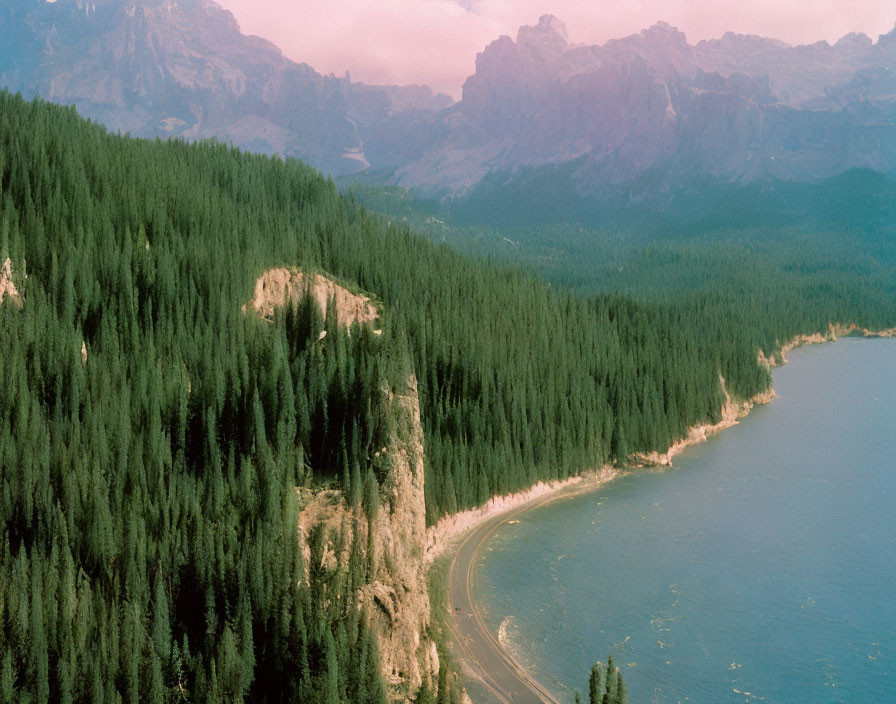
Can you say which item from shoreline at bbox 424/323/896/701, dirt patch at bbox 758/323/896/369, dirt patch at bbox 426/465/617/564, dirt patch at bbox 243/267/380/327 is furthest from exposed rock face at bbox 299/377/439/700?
dirt patch at bbox 758/323/896/369

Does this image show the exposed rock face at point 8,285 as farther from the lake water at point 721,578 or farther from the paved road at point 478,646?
the lake water at point 721,578

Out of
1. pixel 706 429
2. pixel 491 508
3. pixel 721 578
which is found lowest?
pixel 721 578

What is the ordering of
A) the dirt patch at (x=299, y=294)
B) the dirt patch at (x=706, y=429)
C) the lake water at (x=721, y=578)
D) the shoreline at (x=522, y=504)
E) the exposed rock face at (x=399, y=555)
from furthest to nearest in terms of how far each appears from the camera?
the dirt patch at (x=706, y=429) → the dirt patch at (x=299, y=294) → the shoreline at (x=522, y=504) → the lake water at (x=721, y=578) → the exposed rock face at (x=399, y=555)

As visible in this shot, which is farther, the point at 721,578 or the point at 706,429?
the point at 706,429

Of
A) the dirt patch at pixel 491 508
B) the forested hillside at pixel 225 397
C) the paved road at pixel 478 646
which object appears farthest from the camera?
the dirt patch at pixel 491 508

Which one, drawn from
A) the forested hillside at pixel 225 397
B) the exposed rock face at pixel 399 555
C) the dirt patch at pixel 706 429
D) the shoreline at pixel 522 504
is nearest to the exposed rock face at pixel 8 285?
the forested hillside at pixel 225 397

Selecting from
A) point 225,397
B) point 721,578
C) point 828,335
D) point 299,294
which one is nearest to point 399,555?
point 225,397

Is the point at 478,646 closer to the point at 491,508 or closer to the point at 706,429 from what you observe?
the point at 491,508

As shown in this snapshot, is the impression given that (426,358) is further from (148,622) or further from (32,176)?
(148,622)
